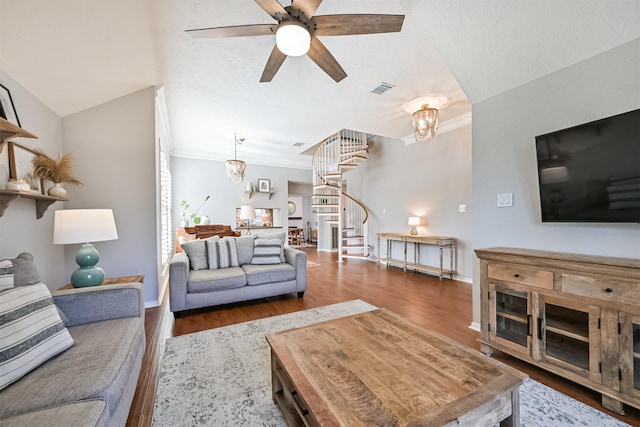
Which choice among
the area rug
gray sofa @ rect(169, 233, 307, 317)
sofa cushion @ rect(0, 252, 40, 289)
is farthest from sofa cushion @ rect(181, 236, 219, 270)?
sofa cushion @ rect(0, 252, 40, 289)

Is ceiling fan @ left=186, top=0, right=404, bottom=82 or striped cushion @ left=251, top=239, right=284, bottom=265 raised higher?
ceiling fan @ left=186, top=0, right=404, bottom=82

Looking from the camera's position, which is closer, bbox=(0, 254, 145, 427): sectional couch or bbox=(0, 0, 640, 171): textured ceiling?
bbox=(0, 254, 145, 427): sectional couch

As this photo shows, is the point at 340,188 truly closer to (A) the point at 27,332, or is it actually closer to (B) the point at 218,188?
(B) the point at 218,188

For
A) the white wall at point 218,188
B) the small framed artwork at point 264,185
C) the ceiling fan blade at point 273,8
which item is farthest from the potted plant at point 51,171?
the small framed artwork at point 264,185

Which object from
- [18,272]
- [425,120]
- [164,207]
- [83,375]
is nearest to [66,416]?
[83,375]

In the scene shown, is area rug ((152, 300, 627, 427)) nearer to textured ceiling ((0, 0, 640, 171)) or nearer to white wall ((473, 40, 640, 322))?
white wall ((473, 40, 640, 322))

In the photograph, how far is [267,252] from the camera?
3.52 metres

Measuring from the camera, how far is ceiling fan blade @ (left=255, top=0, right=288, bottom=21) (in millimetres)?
1558

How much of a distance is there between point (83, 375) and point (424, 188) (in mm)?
5098

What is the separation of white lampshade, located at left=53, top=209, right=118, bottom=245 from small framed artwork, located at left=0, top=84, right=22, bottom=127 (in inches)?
28.1

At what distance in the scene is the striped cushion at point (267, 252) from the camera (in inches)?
137

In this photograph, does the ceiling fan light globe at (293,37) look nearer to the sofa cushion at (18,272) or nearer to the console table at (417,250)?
the sofa cushion at (18,272)

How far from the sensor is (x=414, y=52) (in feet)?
8.25

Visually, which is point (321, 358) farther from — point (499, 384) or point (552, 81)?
point (552, 81)
